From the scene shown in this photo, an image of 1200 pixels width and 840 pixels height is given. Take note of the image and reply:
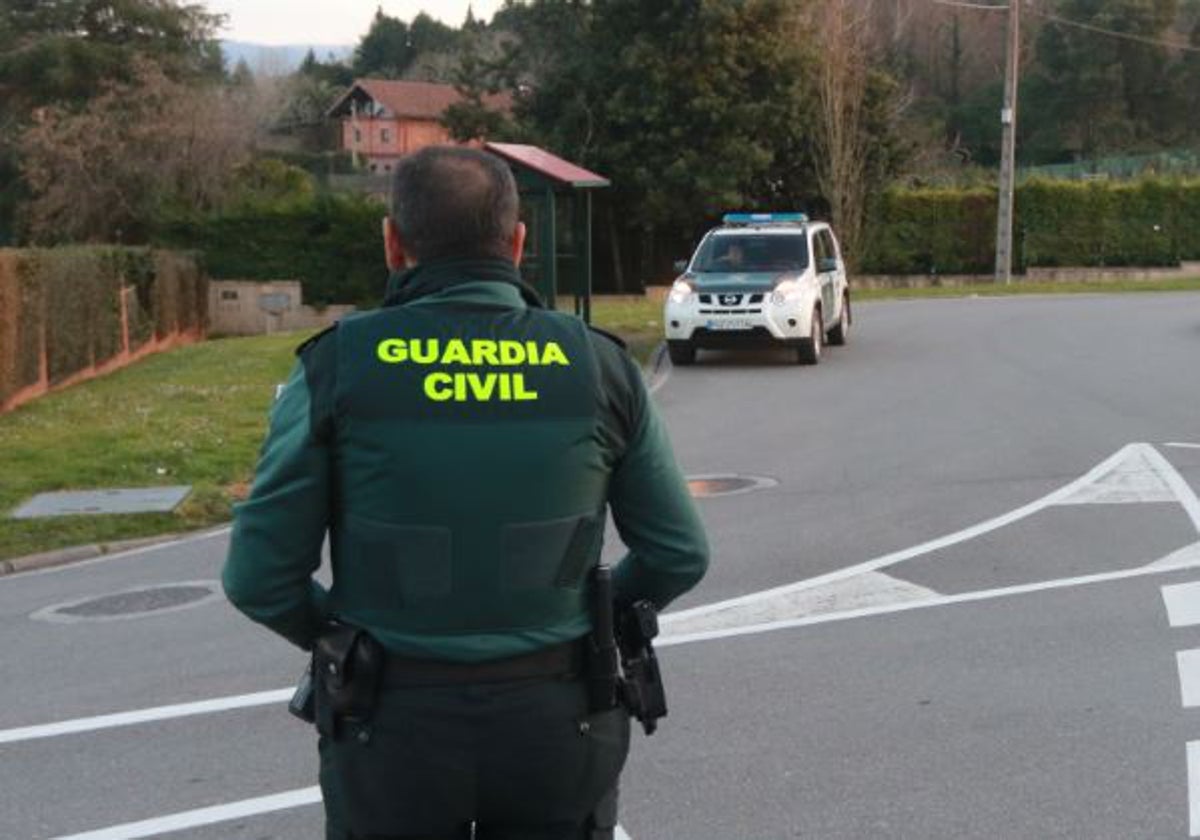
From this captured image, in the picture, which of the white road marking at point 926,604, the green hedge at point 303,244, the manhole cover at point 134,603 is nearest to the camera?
the white road marking at point 926,604

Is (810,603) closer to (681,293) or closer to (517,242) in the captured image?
(517,242)

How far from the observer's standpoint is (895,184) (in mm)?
A: 44562

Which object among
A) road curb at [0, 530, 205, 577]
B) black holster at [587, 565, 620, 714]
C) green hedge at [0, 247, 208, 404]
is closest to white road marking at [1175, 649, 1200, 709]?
black holster at [587, 565, 620, 714]

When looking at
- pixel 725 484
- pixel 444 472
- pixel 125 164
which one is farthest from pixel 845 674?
pixel 125 164

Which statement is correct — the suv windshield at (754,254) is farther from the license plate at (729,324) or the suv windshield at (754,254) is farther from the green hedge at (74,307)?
the green hedge at (74,307)

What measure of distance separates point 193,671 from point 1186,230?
44002 mm

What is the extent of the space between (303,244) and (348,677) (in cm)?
3905

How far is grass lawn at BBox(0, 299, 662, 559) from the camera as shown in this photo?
11000mm

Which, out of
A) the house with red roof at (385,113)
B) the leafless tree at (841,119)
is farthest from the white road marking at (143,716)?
the house with red roof at (385,113)

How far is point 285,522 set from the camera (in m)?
2.75

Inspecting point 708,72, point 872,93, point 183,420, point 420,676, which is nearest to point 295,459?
point 420,676

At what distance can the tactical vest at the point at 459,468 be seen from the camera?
2.67m

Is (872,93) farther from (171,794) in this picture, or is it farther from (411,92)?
(411,92)

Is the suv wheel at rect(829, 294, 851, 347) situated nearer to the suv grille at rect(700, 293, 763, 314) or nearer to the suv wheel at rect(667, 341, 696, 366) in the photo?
the suv wheel at rect(667, 341, 696, 366)
